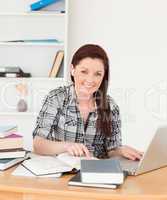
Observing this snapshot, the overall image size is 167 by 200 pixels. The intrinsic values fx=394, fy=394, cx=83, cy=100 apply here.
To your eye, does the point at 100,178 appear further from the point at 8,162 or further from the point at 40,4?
the point at 40,4

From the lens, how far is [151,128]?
3.69 m

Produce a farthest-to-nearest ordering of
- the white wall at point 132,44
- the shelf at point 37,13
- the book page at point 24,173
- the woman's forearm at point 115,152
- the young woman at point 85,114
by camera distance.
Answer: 1. the white wall at point 132,44
2. the shelf at point 37,13
3. the young woman at point 85,114
4. the woman's forearm at point 115,152
5. the book page at point 24,173

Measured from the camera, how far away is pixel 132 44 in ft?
11.9

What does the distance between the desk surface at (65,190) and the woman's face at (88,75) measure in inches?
31.1

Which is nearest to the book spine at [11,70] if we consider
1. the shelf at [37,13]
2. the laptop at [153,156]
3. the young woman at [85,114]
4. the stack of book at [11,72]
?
the stack of book at [11,72]

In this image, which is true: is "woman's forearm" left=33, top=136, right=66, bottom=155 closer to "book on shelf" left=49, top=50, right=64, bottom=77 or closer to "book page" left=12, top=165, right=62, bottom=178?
"book page" left=12, top=165, right=62, bottom=178

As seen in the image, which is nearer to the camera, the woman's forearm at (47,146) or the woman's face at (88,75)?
the woman's forearm at (47,146)

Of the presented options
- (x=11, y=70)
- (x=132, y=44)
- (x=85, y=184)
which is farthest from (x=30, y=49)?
(x=85, y=184)

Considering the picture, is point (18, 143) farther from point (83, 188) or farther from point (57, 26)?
point (57, 26)

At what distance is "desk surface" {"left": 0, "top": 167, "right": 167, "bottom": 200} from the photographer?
1388mm

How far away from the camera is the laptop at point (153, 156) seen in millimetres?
1639

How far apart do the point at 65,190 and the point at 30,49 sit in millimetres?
2413

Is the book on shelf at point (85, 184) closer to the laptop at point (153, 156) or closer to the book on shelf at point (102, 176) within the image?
the book on shelf at point (102, 176)

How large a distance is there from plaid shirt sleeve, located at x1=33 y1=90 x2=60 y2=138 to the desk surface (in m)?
0.61
